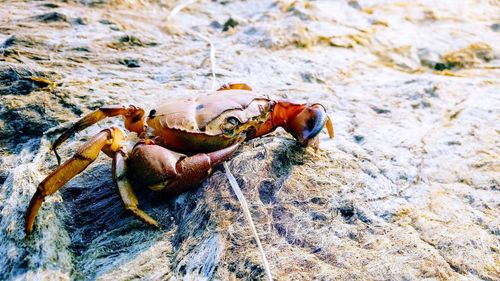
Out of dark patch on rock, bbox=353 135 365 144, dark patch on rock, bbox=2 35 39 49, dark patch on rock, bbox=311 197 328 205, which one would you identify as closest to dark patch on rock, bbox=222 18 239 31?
dark patch on rock, bbox=2 35 39 49

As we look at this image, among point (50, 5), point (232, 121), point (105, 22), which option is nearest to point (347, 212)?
A: point (232, 121)

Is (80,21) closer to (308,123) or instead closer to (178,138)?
(178,138)

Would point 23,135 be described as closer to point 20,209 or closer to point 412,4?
point 20,209

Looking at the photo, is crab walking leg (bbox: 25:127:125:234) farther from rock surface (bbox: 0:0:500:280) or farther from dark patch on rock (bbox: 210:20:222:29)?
dark patch on rock (bbox: 210:20:222:29)

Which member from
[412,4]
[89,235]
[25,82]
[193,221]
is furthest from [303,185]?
[412,4]

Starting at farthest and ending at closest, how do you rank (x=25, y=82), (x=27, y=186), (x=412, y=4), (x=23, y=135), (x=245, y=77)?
(x=412, y=4), (x=245, y=77), (x=25, y=82), (x=23, y=135), (x=27, y=186)

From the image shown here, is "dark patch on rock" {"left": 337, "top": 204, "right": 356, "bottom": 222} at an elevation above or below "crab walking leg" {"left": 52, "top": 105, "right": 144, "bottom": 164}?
below

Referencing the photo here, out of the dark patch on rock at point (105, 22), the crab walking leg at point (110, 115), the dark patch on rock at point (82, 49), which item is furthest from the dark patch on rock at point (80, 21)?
the crab walking leg at point (110, 115)
